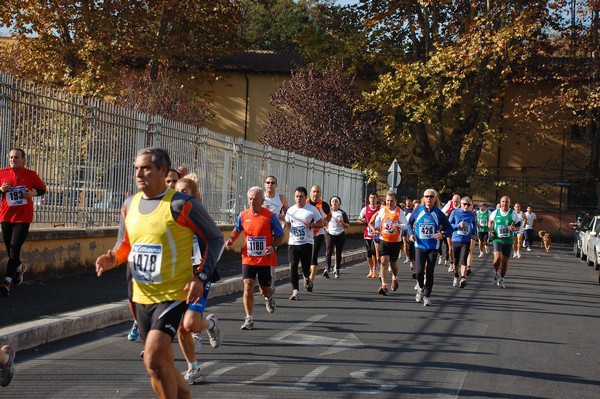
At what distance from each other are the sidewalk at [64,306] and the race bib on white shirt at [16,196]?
1.14m

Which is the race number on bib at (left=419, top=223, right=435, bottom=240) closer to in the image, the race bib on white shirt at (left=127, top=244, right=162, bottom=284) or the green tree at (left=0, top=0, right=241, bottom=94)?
the race bib on white shirt at (left=127, top=244, right=162, bottom=284)

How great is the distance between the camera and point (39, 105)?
551 inches

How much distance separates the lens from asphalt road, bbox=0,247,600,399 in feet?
24.8

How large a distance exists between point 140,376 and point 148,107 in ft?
112

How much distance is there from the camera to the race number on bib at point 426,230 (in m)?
14.9

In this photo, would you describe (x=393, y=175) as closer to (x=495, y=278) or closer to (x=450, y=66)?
(x=450, y=66)

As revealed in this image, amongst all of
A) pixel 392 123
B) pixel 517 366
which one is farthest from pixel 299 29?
pixel 517 366

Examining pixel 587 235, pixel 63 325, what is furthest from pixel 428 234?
pixel 587 235

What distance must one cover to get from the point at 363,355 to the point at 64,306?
3876 millimetres

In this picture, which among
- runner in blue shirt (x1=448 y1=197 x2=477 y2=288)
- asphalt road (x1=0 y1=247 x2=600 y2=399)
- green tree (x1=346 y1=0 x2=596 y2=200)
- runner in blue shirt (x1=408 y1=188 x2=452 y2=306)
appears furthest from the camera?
green tree (x1=346 y1=0 x2=596 y2=200)

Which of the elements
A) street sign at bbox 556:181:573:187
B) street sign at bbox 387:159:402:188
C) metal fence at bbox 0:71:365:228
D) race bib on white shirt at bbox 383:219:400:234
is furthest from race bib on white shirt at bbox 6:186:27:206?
street sign at bbox 556:181:573:187

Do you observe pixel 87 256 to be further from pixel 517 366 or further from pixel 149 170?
pixel 149 170

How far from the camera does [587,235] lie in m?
32.1

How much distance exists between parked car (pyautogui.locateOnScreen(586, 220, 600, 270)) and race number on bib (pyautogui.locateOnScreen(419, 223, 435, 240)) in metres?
13.5
